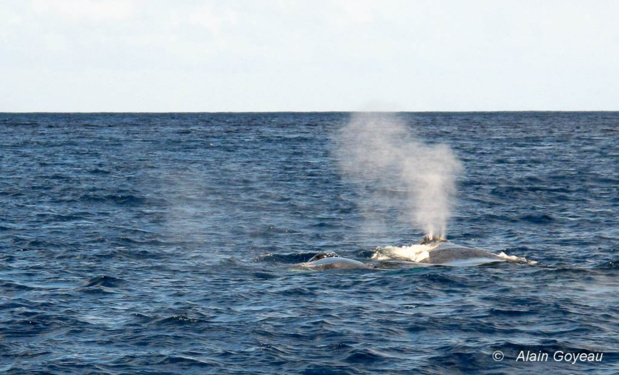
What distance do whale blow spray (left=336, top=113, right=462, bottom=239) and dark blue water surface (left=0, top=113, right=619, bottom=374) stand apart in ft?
5.37

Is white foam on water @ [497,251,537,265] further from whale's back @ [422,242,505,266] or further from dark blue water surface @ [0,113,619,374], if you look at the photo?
dark blue water surface @ [0,113,619,374]

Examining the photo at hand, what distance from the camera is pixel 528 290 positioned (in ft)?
91.2

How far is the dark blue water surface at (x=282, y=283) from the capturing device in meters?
21.1

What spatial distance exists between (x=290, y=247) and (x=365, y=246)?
3.66 m

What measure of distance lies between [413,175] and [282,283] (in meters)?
48.9

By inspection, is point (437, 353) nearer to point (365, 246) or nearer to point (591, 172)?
point (365, 246)

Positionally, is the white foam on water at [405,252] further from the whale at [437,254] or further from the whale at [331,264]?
the whale at [331,264]

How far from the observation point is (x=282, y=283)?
96.4 ft

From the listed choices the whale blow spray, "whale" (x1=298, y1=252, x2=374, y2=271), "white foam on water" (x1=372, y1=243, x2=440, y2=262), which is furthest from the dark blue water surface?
the whale blow spray

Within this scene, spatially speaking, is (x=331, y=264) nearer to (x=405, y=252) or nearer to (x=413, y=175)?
(x=405, y=252)

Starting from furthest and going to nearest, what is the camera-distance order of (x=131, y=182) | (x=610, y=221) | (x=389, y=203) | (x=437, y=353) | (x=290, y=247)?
(x=131, y=182) < (x=389, y=203) < (x=610, y=221) < (x=290, y=247) < (x=437, y=353)

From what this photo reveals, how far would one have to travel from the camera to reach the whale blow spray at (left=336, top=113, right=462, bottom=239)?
50781 mm

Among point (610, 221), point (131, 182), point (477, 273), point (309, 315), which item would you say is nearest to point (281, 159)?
point (131, 182)

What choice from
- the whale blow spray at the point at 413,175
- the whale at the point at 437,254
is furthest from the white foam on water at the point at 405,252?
the whale blow spray at the point at 413,175
